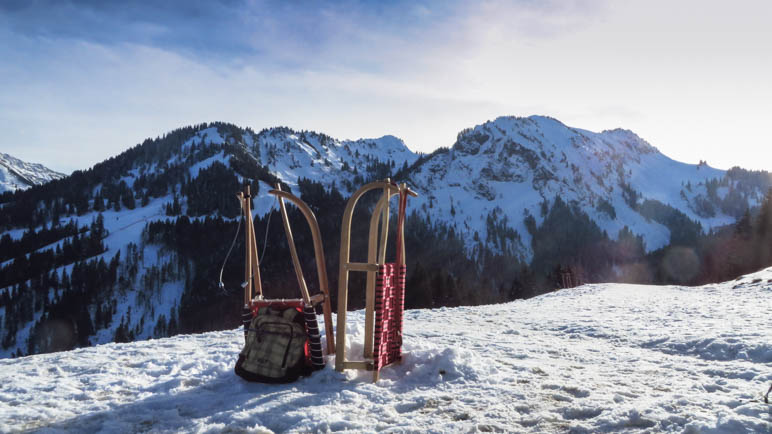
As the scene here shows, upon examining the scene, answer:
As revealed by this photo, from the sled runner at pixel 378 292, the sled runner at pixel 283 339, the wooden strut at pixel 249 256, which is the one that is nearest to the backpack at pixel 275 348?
the sled runner at pixel 283 339

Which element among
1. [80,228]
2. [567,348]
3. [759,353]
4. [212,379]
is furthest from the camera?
[80,228]

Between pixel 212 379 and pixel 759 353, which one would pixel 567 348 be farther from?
pixel 212 379

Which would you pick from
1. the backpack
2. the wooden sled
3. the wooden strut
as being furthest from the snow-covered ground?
the wooden strut

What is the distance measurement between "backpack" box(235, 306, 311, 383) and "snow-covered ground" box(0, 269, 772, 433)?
0.22m

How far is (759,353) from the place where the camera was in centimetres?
819

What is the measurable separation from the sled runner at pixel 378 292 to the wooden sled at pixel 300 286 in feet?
1.39

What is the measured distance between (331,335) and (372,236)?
6.82ft

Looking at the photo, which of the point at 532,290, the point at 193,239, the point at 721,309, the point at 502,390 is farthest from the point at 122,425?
the point at 193,239

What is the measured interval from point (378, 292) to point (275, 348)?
182 cm

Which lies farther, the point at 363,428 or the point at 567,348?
the point at 567,348

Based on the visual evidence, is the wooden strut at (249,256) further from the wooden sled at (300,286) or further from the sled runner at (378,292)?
the sled runner at (378,292)

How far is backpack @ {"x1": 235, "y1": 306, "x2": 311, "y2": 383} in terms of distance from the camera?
23.3 ft

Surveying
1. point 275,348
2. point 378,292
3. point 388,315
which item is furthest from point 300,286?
point 388,315

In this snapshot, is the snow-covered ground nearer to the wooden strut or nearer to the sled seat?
the sled seat
